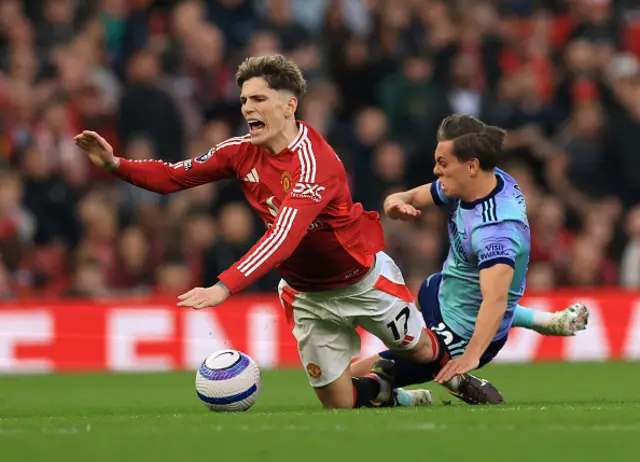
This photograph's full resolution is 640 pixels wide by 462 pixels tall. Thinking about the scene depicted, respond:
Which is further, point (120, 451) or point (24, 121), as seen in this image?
point (24, 121)

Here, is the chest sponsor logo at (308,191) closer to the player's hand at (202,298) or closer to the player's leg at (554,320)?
the player's hand at (202,298)

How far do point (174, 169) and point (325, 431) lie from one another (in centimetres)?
245

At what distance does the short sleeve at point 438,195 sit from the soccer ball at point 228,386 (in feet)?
5.64

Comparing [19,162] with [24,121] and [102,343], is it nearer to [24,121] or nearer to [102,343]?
[24,121]

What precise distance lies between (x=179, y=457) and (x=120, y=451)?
34 centimetres

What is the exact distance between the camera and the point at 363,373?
8680 mm

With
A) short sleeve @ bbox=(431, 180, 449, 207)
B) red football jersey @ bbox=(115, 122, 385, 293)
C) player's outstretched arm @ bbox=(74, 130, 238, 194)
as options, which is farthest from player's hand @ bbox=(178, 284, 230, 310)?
short sleeve @ bbox=(431, 180, 449, 207)

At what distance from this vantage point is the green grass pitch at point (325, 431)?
533cm

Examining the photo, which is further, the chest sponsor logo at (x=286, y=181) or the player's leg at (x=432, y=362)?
the player's leg at (x=432, y=362)

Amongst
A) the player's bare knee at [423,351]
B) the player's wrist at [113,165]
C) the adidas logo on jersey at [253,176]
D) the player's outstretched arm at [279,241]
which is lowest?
the player's bare knee at [423,351]

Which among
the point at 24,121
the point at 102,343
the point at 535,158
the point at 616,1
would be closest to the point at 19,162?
the point at 24,121

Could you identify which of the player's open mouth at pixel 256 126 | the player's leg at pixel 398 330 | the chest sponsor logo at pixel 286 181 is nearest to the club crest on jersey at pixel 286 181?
the chest sponsor logo at pixel 286 181

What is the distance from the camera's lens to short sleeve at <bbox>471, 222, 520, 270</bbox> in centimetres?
767

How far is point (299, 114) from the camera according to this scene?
48.0 feet
